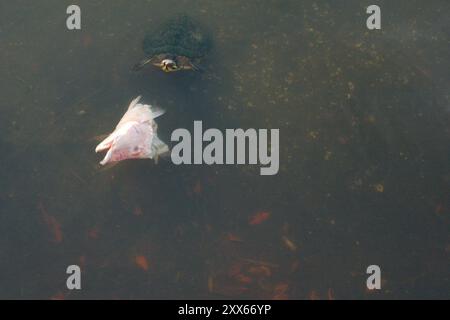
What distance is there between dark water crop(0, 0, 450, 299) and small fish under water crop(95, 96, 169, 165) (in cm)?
13

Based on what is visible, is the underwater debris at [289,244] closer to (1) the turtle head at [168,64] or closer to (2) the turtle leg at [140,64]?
(1) the turtle head at [168,64]

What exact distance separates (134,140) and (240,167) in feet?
2.68

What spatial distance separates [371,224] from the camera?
9.96 ft

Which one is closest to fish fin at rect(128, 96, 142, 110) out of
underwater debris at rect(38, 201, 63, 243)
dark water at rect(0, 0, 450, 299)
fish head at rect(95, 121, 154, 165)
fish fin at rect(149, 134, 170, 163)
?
dark water at rect(0, 0, 450, 299)

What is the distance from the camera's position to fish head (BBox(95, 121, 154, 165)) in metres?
2.93

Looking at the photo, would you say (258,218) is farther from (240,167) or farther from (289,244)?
(240,167)

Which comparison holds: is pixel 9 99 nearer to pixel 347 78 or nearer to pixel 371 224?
pixel 347 78

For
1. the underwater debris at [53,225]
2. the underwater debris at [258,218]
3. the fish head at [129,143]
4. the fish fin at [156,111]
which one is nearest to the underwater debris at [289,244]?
the underwater debris at [258,218]

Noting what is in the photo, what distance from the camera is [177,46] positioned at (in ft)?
10.4

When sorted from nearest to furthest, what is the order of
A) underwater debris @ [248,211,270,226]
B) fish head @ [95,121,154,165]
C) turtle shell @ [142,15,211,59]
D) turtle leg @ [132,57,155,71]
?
fish head @ [95,121,154,165] < underwater debris @ [248,211,270,226] < turtle shell @ [142,15,211,59] < turtle leg @ [132,57,155,71]

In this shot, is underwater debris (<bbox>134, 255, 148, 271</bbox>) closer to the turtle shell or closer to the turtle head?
the turtle head

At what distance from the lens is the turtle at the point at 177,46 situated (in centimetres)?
315

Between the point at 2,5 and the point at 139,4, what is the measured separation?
1176 mm

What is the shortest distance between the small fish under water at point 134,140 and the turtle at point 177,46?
0.42m
